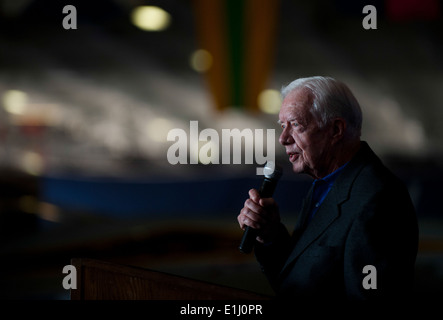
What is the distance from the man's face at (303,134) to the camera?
0.94 metres

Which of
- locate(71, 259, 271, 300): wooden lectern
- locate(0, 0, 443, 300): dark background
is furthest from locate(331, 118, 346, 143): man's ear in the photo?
locate(0, 0, 443, 300): dark background

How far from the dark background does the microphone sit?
5.42 feet

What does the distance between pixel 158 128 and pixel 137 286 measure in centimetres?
1658

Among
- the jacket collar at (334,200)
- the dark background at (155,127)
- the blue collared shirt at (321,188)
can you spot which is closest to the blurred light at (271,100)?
the dark background at (155,127)

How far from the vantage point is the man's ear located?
3.11ft

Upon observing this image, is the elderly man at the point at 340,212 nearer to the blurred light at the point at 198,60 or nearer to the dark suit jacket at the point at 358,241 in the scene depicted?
the dark suit jacket at the point at 358,241

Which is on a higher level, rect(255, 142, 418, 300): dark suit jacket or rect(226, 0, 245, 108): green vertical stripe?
rect(226, 0, 245, 108): green vertical stripe

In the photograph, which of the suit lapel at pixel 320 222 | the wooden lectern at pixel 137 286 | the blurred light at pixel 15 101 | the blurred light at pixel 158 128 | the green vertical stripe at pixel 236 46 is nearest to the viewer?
the wooden lectern at pixel 137 286

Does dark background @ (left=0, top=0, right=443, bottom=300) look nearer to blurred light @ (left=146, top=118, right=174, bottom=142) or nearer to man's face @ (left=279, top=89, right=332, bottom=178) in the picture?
blurred light @ (left=146, top=118, right=174, bottom=142)

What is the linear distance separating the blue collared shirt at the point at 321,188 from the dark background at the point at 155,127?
1.49 metres

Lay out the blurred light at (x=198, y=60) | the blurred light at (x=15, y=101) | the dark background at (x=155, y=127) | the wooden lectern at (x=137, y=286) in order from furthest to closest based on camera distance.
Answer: the blurred light at (x=15, y=101) < the blurred light at (x=198, y=60) < the dark background at (x=155, y=127) < the wooden lectern at (x=137, y=286)

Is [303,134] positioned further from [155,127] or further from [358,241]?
[155,127]

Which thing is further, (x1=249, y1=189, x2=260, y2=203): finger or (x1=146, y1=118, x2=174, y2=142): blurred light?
(x1=146, y1=118, x2=174, y2=142): blurred light
